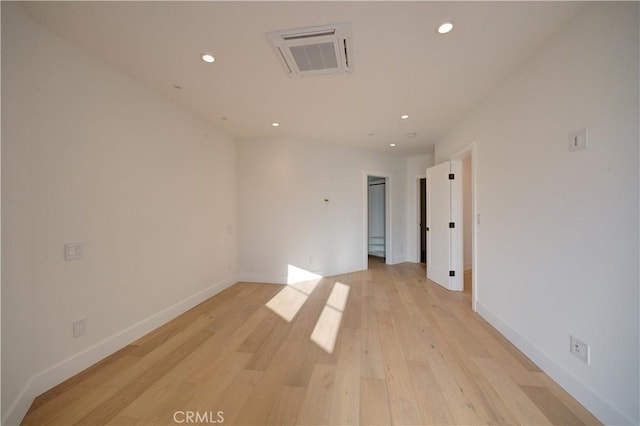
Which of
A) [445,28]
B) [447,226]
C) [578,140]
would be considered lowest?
[447,226]

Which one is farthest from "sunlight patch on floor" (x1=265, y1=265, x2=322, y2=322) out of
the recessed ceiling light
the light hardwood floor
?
the recessed ceiling light

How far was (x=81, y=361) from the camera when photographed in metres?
1.84

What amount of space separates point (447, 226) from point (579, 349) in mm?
2373

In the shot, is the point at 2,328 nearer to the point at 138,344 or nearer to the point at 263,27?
Answer: the point at 138,344

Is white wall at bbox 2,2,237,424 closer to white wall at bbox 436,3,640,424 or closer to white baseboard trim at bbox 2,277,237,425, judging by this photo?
white baseboard trim at bbox 2,277,237,425

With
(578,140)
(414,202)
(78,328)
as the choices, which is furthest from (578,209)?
(414,202)

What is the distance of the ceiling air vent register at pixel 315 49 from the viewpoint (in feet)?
5.51

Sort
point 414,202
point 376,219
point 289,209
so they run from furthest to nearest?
point 376,219, point 414,202, point 289,209

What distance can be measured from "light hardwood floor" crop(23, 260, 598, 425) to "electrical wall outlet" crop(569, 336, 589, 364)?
29cm

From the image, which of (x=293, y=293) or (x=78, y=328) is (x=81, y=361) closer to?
(x=78, y=328)

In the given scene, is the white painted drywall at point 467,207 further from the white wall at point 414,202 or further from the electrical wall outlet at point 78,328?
the electrical wall outlet at point 78,328

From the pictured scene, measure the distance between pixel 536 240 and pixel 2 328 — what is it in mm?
3621

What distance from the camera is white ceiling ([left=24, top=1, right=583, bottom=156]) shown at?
4.94 feet

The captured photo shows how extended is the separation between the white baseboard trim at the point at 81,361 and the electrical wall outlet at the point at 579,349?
3.41 m
